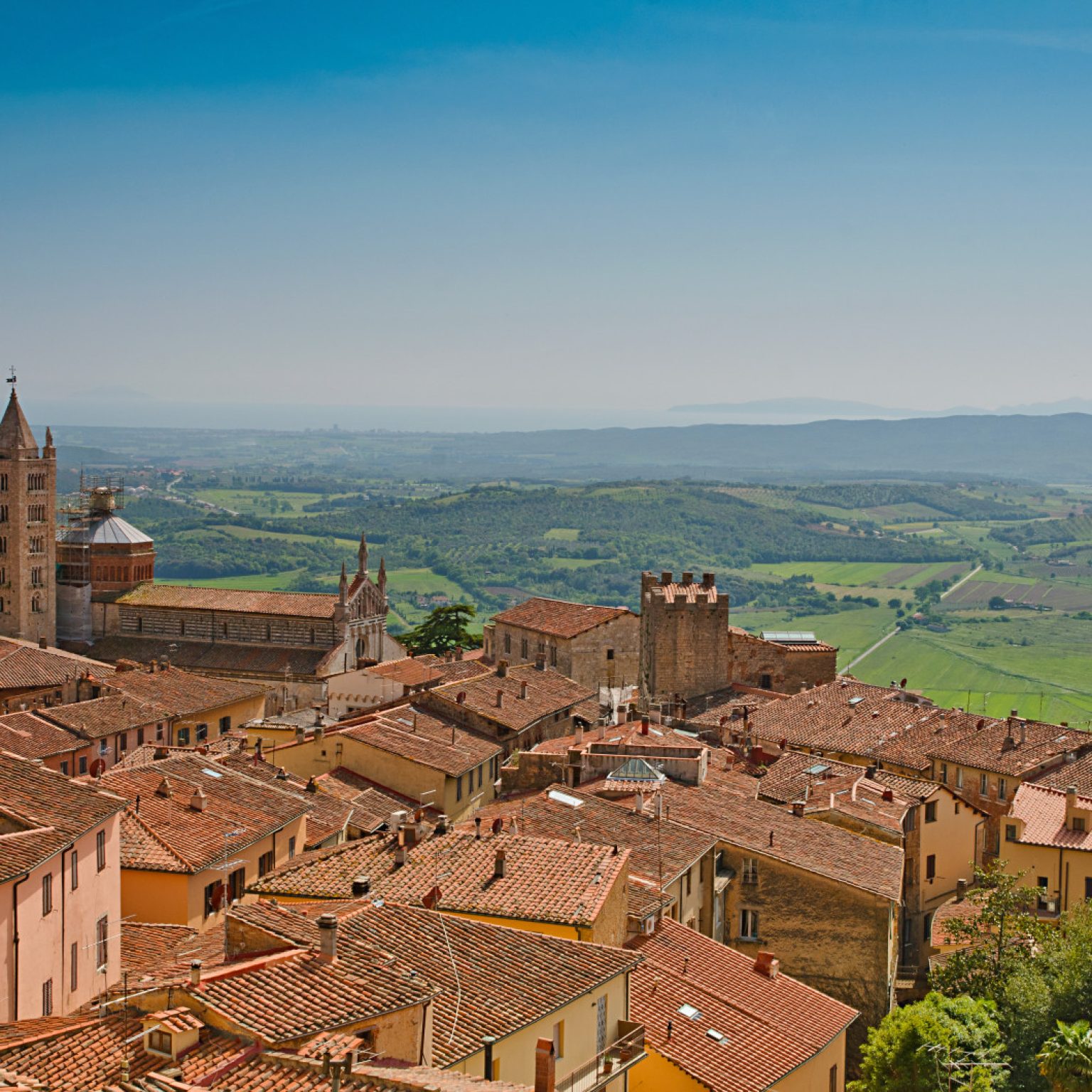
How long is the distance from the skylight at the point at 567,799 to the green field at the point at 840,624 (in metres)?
129

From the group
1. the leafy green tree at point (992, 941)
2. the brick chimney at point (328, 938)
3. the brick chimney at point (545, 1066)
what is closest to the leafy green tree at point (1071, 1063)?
the leafy green tree at point (992, 941)

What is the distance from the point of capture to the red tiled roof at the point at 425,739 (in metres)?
39.7

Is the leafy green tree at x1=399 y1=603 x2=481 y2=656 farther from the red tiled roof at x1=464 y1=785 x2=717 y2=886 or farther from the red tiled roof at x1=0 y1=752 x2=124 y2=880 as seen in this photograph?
the red tiled roof at x1=0 y1=752 x2=124 y2=880

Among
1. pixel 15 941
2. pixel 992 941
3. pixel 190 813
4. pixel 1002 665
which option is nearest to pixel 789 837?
pixel 992 941

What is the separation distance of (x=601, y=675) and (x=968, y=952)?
34225mm

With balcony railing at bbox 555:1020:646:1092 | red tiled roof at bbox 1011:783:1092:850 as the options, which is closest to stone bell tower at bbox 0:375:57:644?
red tiled roof at bbox 1011:783:1092:850

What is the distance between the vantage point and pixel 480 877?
22.8 m

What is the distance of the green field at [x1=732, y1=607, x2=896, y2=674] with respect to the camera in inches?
6649

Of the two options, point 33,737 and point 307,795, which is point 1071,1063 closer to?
point 307,795

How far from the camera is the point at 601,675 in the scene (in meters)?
66.9

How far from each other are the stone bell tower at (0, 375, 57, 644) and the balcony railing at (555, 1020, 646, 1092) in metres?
60.7

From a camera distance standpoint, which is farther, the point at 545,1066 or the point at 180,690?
the point at 180,690

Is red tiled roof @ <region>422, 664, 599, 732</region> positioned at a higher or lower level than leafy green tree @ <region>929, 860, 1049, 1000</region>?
higher

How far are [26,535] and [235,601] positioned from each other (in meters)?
13.1
